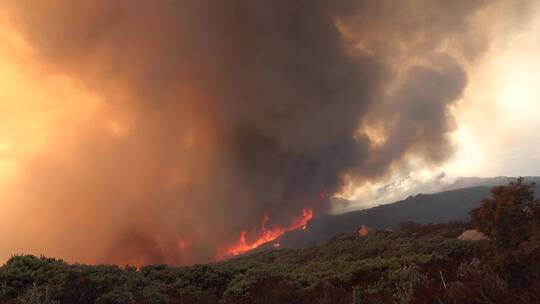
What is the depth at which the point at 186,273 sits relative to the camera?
18500mm

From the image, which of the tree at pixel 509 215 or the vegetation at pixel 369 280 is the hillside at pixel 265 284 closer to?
the vegetation at pixel 369 280

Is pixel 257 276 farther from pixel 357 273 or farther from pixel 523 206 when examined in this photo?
pixel 523 206

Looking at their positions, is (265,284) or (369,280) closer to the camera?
(265,284)

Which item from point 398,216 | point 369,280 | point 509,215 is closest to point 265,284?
point 369,280

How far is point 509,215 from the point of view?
34.8ft

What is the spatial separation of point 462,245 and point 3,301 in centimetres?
2224

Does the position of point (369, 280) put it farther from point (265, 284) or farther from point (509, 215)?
point (509, 215)

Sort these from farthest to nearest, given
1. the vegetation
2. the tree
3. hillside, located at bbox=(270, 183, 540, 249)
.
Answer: hillside, located at bbox=(270, 183, 540, 249) → the tree → the vegetation

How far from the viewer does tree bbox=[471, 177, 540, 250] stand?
10.3 m

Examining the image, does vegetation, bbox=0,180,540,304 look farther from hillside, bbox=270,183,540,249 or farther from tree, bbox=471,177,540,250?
hillside, bbox=270,183,540,249

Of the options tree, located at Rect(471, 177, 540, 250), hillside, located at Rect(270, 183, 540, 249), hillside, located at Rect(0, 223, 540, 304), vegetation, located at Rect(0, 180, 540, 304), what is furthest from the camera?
hillside, located at Rect(270, 183, 540, 249)

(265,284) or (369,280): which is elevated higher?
(265,284)

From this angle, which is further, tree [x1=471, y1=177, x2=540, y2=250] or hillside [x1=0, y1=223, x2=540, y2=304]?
tree [x1=471, y1=177, x2=540, y2=250]

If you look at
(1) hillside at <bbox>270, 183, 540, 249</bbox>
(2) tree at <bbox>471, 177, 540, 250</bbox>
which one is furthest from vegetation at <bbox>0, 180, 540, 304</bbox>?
(1) hillside at <bbox>270, 183, 540, 249</bbox>
